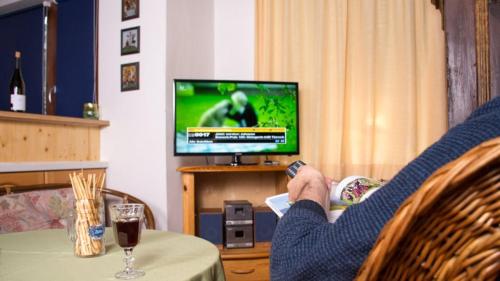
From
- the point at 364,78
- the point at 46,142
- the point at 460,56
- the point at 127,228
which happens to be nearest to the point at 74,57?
the point at 46,142

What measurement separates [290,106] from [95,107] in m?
1.38

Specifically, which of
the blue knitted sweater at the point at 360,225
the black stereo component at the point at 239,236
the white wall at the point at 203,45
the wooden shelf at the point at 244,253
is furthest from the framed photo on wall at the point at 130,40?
the blue knitted sweater at the point at 360,225

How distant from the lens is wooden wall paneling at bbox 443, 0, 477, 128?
170 centimetres

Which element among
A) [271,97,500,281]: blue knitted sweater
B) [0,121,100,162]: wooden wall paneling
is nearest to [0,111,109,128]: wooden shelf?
[0,121,100,162]: wooden wall paneling

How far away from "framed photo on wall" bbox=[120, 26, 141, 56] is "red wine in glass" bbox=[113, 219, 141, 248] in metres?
1.89

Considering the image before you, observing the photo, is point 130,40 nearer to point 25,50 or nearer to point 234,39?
point 234,39

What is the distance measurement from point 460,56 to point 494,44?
0.15 metres

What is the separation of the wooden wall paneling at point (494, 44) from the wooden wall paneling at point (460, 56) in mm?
67

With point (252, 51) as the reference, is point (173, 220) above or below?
below

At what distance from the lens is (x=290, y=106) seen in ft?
8.12

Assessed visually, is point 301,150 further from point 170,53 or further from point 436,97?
point 170,53

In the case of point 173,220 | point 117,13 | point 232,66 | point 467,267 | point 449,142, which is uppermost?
point 117,13

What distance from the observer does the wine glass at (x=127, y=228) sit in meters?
0.87

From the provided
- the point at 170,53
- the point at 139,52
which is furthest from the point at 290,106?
the point at 139,52
